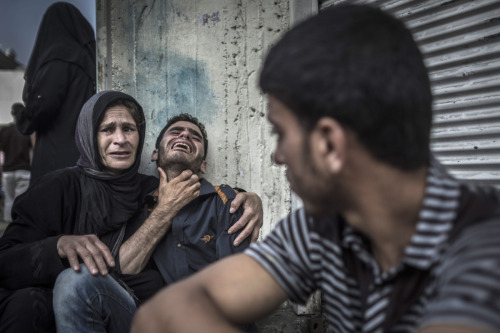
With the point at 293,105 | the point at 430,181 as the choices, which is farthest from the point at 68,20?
the point at 430,181

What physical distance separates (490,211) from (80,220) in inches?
89.5

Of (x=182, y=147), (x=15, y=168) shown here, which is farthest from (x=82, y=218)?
(x=15, y=168)

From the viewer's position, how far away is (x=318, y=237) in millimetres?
1116

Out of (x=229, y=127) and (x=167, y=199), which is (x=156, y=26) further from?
(x=167, y=199)

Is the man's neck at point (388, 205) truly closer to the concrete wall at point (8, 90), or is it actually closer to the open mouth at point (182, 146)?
the open mouth at point (182, 146)

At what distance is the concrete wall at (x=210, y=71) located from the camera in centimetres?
336

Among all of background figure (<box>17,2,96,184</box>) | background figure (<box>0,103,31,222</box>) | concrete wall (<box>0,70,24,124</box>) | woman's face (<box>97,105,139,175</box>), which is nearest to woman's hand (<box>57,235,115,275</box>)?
woman's face (<box>97,105,139,175</box>)

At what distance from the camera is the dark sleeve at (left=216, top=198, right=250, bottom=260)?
2.64 m

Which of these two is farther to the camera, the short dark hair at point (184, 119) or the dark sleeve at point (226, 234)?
the short dark hair at point (184, 119)

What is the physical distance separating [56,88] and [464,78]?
3.16 meters

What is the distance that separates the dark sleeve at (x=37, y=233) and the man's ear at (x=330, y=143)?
1.80 m

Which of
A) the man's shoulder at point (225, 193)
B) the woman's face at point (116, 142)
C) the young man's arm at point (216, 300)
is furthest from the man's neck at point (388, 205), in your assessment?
the woman's face at point (116, 142)

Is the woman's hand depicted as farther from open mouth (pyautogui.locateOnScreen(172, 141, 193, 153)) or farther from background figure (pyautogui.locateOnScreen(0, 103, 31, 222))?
background figure (pyautogui.locateOnScreen(0, 103, 31, 222))

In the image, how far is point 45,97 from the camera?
349cm
